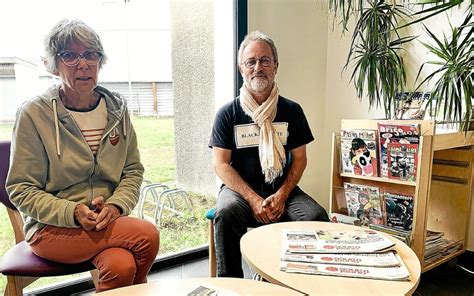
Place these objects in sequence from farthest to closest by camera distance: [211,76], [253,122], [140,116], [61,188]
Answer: [211,76], [140,116], [253,122], [61,188]

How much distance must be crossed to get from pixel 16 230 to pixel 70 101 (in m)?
0.57

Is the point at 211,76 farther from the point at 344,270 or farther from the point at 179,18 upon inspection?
the point at 344,270

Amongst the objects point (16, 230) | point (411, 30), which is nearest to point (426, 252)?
point (411, 30)

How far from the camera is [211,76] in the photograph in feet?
8.23

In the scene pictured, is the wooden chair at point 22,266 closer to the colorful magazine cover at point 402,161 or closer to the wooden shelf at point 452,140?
the colorful magazine cover at point 402,161

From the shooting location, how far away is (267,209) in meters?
1.68

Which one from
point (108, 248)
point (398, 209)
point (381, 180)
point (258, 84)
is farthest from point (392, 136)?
point (108, 248)

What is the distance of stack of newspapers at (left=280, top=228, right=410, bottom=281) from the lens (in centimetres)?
105

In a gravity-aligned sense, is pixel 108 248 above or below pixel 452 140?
below

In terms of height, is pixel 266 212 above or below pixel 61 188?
below

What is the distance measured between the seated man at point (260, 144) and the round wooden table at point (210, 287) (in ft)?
2.26

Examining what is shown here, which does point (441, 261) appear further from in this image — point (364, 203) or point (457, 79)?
point (457, 79)

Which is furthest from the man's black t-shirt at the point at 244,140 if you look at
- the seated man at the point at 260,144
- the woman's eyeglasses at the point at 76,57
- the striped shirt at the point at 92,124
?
the woman's eyeglasses at the point at 76,57

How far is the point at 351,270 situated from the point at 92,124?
1096mm
